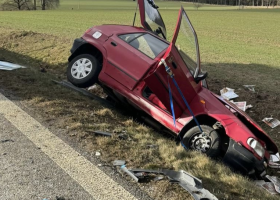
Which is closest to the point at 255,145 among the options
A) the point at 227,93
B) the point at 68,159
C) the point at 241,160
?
the point at 241,160

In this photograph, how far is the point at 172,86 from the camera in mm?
4711

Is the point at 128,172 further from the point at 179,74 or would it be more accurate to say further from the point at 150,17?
A: the point at 150,17

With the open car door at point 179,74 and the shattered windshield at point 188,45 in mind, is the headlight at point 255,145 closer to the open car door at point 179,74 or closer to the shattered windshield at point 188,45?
the open car door at point 179,74

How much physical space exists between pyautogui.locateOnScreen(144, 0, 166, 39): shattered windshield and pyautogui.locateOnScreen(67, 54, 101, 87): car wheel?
55.1 inches

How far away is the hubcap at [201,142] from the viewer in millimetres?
4693

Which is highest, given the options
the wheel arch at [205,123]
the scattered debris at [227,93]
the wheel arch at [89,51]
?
the wheel arch at [89,51]

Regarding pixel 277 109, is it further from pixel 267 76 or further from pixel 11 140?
pixel 11 140

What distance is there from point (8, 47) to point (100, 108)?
9.96 metres

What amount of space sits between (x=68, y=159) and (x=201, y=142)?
2.05m

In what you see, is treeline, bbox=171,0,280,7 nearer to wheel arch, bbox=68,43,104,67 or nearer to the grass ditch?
the grass ditch

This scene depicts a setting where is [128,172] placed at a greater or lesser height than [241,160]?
greater

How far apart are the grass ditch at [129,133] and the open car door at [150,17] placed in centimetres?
182

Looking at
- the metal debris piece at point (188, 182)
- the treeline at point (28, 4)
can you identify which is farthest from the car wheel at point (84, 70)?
the treeline at point (28, 4)

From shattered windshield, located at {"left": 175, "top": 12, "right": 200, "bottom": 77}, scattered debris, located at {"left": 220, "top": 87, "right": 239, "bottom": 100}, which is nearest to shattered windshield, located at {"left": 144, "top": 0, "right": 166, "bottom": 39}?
shattered windshield, located at {"left": 175, "top": 12, "right": 200, "bottom": 77}
